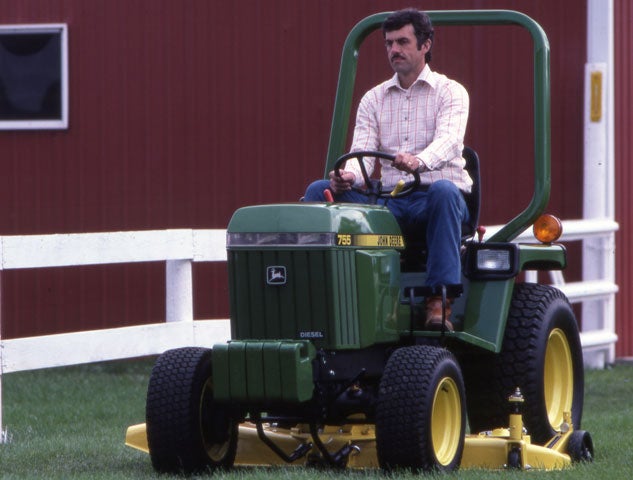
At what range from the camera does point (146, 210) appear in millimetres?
12633

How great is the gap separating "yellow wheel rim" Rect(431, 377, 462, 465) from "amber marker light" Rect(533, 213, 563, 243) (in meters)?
1.05

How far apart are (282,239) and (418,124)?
3.15 ft

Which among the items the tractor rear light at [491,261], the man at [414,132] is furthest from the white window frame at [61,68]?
the tractor rear light at [491,261]

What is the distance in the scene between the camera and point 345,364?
5984mm

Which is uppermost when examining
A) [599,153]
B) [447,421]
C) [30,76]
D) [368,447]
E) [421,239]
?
[30,76]

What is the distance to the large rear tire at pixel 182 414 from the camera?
19.5ft

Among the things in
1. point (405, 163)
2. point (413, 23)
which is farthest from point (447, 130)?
point (413, 23)

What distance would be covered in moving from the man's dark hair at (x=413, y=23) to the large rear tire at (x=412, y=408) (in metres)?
1.42

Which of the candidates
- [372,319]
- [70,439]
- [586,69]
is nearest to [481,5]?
[586,69]

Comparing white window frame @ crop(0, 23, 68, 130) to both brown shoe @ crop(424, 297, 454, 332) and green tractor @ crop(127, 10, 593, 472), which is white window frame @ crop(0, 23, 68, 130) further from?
brown shoe @ crop(424, 297, 454, 332)

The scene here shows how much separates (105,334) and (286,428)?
2691mm

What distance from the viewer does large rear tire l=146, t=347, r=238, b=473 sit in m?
5.94

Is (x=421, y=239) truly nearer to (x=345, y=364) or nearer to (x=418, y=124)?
(x=418, y=124)

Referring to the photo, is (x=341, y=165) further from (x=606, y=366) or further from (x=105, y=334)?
(x=606, y=366)
